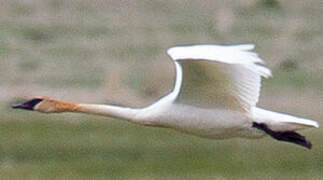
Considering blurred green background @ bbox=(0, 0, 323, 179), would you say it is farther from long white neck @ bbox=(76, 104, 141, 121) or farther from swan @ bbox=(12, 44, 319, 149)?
swan @ bbox=(12, 44, 319, 149)

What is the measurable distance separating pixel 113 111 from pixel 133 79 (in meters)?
6.65

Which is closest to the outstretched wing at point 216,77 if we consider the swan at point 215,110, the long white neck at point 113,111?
the swan at point 215,110

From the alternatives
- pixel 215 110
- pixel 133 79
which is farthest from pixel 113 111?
pixel 133 79

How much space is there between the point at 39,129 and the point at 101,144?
30.9 inches

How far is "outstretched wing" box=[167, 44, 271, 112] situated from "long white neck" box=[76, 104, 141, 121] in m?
0.27

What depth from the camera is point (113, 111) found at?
541 inches

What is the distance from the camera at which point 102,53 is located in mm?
21484

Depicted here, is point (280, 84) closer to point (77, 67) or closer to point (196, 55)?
point (77, 67)

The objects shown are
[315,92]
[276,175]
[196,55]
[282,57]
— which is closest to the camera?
[196,55]

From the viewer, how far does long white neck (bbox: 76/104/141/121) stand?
1359 centimetres

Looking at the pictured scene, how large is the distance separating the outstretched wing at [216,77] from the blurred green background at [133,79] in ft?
7.70

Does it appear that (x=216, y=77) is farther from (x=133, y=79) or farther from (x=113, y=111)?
(x=133, y=79)

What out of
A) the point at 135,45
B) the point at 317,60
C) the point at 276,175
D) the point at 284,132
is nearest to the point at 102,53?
the point at 135,45

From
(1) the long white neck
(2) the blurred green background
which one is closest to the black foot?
(1) the long white neck
